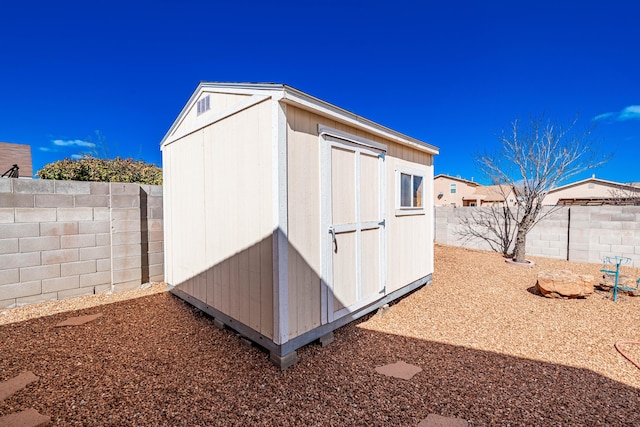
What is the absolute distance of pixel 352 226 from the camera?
3104mm

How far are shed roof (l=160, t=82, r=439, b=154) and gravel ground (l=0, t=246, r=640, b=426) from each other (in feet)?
7.83

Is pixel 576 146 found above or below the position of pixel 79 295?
above

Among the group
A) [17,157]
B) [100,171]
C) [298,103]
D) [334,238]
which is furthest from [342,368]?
[17,157]

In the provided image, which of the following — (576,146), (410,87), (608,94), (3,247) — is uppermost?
(410,87)

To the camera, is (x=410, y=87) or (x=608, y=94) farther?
(x=410, y=87)

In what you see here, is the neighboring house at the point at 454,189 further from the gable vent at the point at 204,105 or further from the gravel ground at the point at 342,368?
the gable vent at the point at 204,105

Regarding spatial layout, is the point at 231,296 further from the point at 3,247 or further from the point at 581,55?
the point at 581,55

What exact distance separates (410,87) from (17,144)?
1576cm

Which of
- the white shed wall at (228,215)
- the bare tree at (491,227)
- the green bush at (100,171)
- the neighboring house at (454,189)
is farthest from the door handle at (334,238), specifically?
the neighboring house at (454,189)

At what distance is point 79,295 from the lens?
13.9 feet

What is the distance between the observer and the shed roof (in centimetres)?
237

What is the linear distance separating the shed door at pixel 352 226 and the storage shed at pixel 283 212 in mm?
13

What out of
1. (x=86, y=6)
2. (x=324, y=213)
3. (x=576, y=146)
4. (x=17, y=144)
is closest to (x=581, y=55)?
(x=576, y=146)

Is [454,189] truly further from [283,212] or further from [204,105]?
[283,212]
